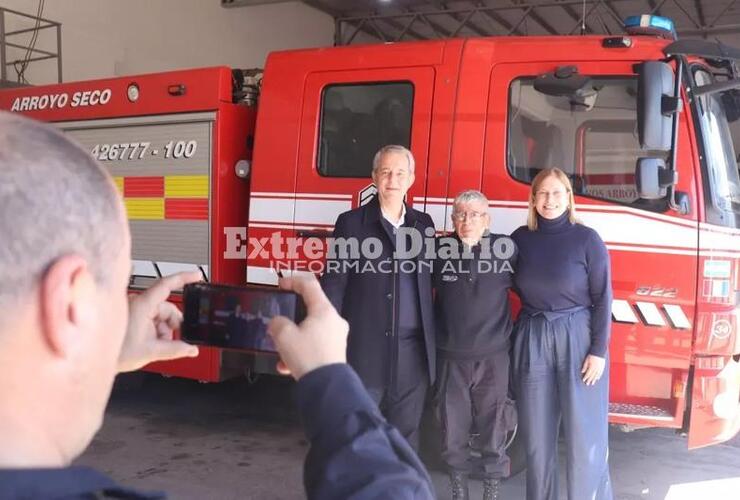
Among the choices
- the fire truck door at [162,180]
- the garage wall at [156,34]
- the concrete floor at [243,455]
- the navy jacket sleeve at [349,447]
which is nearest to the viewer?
the navy jacket sleeve at [349,447]

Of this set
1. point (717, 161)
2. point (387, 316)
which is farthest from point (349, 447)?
point (717, 161)

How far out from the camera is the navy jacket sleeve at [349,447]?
2.46 ft

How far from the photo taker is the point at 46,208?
597 mm

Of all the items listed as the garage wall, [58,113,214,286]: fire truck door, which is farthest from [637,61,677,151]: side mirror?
the garage wall

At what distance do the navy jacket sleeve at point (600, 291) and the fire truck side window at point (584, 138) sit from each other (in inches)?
20.3

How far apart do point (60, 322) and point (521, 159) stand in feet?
10.6

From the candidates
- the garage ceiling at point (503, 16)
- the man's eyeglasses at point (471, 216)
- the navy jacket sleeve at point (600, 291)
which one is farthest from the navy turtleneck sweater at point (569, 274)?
the garage ceiling at point (503, 16)

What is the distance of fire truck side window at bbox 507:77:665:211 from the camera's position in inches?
135

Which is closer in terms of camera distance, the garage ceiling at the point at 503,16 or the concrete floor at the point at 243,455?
the concrete floor at the point at 243,455

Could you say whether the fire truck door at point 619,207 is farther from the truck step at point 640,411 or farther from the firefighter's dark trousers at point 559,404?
the firefighter's dark trousers at point 559,404

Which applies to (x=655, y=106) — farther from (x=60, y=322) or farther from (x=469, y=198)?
(x=60, y=322)

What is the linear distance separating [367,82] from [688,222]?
181 centimetres

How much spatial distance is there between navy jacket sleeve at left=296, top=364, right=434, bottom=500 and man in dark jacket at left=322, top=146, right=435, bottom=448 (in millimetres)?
2262

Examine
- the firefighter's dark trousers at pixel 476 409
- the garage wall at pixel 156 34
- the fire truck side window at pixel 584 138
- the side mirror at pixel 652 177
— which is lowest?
the firefighter's dark trousers at pixel 476 409
